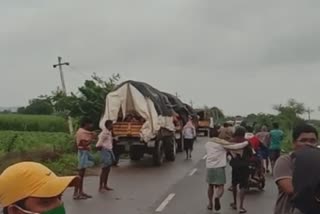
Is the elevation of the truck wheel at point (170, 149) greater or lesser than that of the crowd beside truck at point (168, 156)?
lesser

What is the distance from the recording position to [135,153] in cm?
2395

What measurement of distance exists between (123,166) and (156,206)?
994 centimetres

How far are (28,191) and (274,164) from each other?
361 centimetres

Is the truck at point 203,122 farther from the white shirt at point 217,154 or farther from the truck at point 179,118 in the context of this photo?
the white shirt at point 217,154

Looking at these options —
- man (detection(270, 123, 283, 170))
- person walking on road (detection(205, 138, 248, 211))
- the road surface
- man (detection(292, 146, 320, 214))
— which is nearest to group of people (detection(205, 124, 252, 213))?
person walking on road (detection(205, 138, 248, 211))

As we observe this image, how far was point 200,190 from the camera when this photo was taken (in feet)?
53.3

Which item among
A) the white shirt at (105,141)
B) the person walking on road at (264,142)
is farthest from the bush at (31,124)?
the white shirt at (105,141)

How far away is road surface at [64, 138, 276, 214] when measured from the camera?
1297cm

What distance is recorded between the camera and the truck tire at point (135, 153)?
2269 centimetres

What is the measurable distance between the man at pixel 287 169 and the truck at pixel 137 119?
17.0 meters

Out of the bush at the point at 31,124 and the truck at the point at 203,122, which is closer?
the truck at the point at 203,122

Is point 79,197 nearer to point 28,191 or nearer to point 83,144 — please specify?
point 83,144

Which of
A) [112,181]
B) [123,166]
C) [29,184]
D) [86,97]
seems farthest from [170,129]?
[29,184]

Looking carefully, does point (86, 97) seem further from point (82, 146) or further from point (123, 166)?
point (82, 146)
